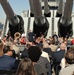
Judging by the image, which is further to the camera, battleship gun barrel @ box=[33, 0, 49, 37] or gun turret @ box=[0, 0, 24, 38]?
battleship gun barrel @ box=[33, 0, 49, 37]

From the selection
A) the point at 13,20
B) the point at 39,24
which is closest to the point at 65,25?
the point at 39,24

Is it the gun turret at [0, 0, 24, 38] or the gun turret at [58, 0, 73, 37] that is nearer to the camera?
the gun turret at [0, 0, 24, 38]

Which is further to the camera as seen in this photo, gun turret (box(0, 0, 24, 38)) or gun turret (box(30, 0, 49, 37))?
gun turret (box(30, 0, 49, 37))

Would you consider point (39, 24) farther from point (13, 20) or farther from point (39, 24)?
point (13, 20)

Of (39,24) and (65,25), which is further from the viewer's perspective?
(65,25)

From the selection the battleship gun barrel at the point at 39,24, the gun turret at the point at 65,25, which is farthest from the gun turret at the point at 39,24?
the gun turret at the point at 65,25

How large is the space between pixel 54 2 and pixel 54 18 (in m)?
20.5

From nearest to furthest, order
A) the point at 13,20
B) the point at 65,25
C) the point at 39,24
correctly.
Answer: the point at 39,24, the point at 65,25, the point at 13,20

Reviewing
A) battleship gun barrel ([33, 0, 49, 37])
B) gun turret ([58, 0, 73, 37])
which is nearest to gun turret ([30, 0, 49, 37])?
battleship gun barrel ([33, 0, 49, 37])

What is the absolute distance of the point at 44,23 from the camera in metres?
21.2

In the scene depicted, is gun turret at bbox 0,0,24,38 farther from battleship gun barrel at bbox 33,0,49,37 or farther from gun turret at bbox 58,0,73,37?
gun turret at bbox 58,0,73,37

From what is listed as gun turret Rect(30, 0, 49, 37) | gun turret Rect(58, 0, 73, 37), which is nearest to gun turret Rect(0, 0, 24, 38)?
gun turret Rect(30, 0, 49, 37)

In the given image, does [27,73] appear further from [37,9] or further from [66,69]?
[37,9]

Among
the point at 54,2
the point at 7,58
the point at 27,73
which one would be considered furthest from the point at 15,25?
the point at 54,2
